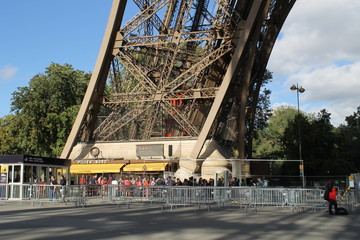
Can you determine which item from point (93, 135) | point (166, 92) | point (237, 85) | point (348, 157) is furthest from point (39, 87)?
point (348, 157)

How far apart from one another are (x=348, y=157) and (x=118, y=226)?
38.4 meters

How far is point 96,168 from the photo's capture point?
30.9 m

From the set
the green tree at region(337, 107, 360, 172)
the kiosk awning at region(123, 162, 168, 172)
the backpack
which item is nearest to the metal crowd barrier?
the backpack

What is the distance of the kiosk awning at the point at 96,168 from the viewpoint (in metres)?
30.5

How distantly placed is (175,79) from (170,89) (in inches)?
34.3

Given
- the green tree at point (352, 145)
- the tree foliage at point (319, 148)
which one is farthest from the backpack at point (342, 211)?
the green tree at point (352, 145)

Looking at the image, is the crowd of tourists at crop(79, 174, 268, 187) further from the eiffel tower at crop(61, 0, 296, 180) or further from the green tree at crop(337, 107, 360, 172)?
the green tree at crop(337, 107, 360, 172)

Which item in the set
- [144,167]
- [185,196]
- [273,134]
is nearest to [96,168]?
[144,167]

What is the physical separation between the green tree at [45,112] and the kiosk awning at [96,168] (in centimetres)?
1083

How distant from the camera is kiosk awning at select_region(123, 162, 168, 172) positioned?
95.4ft

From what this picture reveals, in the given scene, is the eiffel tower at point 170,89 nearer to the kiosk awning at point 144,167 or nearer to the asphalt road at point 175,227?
the kiosk awning at point 144,167

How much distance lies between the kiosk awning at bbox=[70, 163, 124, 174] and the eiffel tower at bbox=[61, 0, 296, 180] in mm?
1125

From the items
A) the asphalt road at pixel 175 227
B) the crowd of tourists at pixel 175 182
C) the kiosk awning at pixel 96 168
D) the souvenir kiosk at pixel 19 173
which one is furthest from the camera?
the kiosk awning at pixel 96 168

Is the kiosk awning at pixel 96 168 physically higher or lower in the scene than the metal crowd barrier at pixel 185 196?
higher
